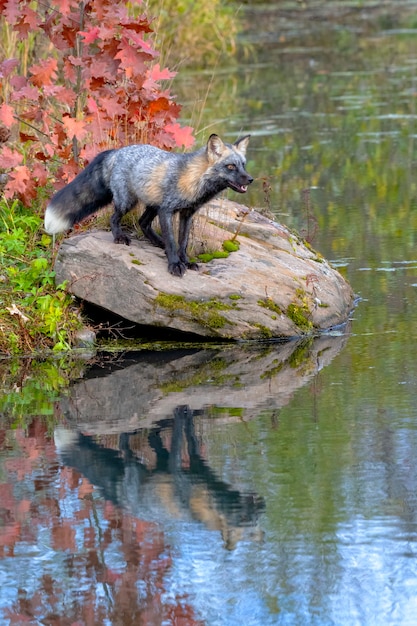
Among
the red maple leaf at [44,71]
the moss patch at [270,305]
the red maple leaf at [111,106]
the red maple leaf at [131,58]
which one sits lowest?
the moss patch at [270,305]

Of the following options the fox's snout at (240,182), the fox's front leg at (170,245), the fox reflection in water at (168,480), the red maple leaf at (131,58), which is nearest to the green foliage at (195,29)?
the red maple leaf at (131,58)

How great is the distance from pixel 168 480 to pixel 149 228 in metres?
3.54

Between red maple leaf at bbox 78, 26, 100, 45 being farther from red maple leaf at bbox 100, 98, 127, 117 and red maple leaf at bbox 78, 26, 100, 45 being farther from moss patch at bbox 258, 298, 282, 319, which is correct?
moss patch at bbox 258, 298, 282, 319

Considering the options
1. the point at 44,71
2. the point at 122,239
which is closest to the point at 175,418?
the point at 122,239

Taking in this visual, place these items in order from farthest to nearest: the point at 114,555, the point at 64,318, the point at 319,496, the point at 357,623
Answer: the point at 64,318, the point at 319,496, the point at 114,555, the point at 357,623

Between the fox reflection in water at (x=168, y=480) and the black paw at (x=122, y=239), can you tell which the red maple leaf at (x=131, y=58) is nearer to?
the black paw at (x=122, y=239)

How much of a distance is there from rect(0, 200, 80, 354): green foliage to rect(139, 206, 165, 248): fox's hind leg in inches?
30.7

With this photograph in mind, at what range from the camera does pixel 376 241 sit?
1105cm

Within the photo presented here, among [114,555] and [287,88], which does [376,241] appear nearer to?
[114,555]

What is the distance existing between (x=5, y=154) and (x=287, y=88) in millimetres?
12198

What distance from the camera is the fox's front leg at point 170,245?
339 inches

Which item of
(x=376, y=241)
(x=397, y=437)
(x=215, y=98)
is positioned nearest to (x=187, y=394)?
(x=397, y=437)

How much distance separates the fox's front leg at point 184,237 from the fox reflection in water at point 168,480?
206 centimetres

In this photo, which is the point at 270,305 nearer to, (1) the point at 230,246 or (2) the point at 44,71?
(1) the point at 230,246
